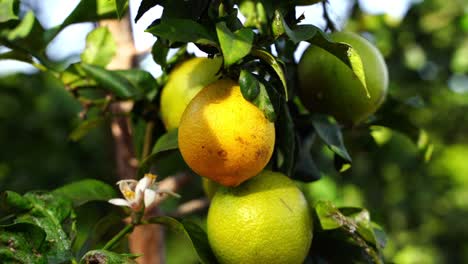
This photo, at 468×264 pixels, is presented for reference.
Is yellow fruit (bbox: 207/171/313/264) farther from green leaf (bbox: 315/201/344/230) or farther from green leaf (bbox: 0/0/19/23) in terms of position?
green leaf (bbox: 0/0/19/23)

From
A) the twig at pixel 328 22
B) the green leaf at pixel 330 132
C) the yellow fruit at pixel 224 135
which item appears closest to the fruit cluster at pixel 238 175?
the yellow fruit at pixel 224 135

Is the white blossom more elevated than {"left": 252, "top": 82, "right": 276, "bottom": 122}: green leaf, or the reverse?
{"left": 252, "top": 82, "right": 276, "bottom": 122}: green leaf

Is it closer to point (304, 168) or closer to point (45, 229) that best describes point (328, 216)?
point (304, 168)

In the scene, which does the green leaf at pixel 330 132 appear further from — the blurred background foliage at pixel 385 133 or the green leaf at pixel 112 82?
the blurred background foliage at pixel 385 133

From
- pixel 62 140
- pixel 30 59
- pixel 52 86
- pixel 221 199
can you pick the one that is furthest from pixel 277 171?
pixel 52 86

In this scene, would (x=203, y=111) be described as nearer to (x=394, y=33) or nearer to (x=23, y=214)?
(x=23, y=214)

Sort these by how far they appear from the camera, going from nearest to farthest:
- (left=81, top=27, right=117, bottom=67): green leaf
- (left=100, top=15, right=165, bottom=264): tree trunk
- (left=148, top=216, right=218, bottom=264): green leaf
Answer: (left=148, top=216, right=218, bottom=264): green leaf, (left=81, top=27, right=117, bottom=67): green leaf, (left=100, top=15, right=165, bottom=264): tree trunk

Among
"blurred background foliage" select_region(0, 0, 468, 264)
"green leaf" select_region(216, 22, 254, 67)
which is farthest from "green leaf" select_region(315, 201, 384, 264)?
"blurred background foliage" select_region(0, 0, 468, 264)
